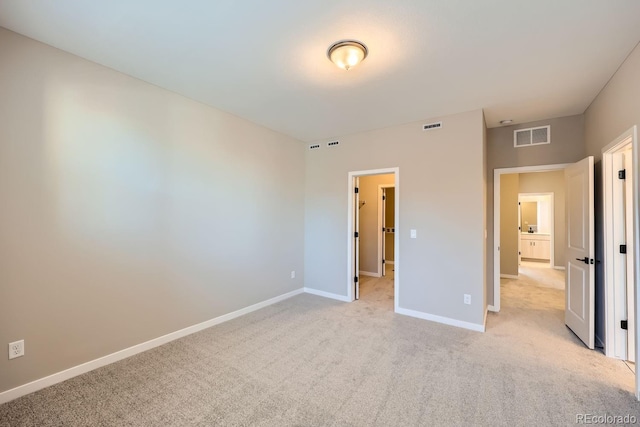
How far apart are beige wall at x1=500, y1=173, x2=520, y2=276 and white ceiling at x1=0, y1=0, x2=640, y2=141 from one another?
357 cm

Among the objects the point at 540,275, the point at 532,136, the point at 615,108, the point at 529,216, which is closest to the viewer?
the point at 615,108

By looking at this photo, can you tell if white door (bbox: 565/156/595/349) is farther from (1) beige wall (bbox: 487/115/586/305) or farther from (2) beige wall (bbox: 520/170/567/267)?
(2) beige wall (bbox: 520/170/567/267)

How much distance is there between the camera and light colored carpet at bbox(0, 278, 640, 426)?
6.17 feet

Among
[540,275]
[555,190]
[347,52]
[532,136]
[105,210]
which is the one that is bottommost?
[540,275]

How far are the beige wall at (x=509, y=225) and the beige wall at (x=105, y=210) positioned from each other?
6077 mm

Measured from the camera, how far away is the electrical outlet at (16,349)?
2045 millimetres

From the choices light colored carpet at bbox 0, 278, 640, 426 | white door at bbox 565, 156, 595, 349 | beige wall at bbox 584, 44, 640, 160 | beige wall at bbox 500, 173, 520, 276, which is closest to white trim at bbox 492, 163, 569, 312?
light colored carpet at bbox 0, 278, 640, 426

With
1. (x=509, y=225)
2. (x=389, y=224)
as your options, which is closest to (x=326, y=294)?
(x=389, y=224)

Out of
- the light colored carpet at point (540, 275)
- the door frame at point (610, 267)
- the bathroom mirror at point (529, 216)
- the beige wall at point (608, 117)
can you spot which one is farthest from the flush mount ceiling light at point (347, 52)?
the bathroom mirror at point (529, 216)

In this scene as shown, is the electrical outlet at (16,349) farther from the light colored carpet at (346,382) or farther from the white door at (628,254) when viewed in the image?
the white door at (628,254)

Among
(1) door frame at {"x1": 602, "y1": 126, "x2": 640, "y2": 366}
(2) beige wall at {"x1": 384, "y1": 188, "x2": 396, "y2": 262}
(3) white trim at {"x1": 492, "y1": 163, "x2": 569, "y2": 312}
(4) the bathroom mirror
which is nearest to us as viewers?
(1) door frame at {"x1": 602, "y1": 126, "x2": 640, "y2": 366}

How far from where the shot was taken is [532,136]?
3867 millimetres

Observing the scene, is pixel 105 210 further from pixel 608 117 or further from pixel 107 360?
pixel 608 117

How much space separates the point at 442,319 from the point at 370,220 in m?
3.18
